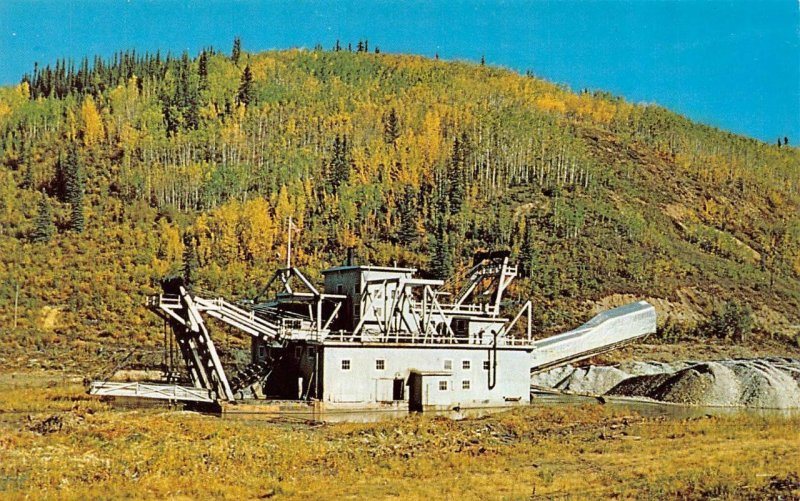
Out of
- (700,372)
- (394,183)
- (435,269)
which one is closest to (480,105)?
(394,183)

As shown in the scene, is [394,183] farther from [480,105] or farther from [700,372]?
[700,372]

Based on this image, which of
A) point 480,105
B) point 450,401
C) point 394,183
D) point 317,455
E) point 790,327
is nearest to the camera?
point 317,455

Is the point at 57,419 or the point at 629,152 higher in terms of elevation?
the point at 629,152

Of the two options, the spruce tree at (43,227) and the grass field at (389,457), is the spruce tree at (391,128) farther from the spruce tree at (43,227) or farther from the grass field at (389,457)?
the grass field at (389,457)

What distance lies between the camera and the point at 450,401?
138 ft

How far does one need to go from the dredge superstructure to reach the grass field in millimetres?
3794

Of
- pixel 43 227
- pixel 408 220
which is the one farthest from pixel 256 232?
pixel 43 227

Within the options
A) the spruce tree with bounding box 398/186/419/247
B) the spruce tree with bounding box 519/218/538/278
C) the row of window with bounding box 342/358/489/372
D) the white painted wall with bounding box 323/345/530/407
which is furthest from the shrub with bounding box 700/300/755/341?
the row of window with bounding box 342/358/489/372

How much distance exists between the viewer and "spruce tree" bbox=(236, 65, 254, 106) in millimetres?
152125

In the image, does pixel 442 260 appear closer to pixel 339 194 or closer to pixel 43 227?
pixel 339 194

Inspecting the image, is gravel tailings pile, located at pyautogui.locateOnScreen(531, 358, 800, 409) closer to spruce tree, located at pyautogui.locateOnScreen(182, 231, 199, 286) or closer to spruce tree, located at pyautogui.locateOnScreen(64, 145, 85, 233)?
spruce tree, located at pyautogui.locateOnScreen(182, 231, 199, 286)

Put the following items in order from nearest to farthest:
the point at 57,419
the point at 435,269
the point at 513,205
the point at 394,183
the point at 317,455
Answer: the point at 317,455 < the point at 57,419 < the point at 435,269 < the point at 513,205 < the point at 394,183

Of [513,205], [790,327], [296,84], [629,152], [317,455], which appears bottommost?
[317,455]

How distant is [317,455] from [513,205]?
311 ft
